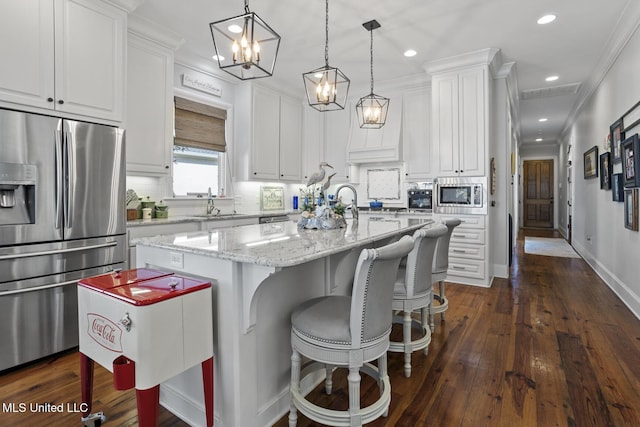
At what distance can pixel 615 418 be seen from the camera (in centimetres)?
178

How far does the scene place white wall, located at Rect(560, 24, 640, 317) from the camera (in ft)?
11.3

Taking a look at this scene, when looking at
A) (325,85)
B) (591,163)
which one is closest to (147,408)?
(325,85)

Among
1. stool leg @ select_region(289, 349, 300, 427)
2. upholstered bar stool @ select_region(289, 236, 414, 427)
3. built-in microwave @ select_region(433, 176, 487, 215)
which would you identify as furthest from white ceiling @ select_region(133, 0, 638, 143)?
stool leg @ select_region(289, 349, 300, 427)

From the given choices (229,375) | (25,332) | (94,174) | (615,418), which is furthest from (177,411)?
(615,418)

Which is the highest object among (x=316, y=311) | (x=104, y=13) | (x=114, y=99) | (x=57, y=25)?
(x=104, y=13)

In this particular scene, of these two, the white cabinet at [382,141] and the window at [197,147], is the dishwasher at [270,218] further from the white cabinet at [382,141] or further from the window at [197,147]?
the white cabinet at [382,141]

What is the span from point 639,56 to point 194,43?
4.64 m

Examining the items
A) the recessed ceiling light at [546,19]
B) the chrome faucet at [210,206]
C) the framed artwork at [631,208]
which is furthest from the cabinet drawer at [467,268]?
the chrome faucet at [210,206]

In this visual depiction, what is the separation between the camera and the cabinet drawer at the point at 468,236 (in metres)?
4.40

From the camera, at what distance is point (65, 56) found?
2.62 metres

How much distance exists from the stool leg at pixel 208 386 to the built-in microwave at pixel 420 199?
4.29 meters

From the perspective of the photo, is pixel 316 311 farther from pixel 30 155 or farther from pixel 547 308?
pixel 547 308

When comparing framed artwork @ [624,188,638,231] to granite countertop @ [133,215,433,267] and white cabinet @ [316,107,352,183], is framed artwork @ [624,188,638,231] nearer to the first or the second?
granite countertop @ [133,215,433,267]

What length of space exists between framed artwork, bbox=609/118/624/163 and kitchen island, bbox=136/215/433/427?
3572mm
